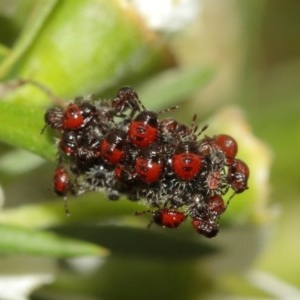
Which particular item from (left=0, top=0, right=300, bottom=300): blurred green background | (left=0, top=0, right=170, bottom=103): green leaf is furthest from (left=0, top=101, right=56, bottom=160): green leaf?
(left=0, top=0, right=170, bottom=103): green leaf

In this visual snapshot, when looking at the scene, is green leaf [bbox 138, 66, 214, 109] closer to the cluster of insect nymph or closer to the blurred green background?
the blurred green background

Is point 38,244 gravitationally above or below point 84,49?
below

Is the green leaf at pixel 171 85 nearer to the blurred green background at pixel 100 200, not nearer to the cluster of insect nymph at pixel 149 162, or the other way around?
the blurred green background at pixel 100 200

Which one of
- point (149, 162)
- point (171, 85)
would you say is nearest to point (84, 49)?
point (171, 85)

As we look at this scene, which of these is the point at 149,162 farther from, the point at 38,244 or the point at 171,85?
the point at 171,85

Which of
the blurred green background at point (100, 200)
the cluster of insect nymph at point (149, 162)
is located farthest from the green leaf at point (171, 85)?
the cluster of insect nymph at point (149, 162)

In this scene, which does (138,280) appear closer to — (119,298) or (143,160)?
(119,298)
